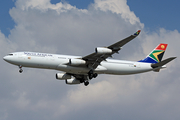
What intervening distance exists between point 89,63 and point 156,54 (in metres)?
16.7

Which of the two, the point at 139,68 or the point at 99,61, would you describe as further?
the point at 139,68

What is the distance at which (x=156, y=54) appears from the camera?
2490 inches

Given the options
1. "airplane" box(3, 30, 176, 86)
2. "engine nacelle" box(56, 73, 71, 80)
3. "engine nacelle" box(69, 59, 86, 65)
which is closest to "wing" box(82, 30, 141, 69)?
"airplane" box(3, 30, 176, 86)

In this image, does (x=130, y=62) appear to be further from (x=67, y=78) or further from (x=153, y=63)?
(x=67, y=78)

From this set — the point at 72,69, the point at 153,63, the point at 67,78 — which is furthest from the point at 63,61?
the point at 153,63

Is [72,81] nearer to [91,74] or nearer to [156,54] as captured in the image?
[91,74]

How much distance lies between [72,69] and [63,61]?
7.15ft

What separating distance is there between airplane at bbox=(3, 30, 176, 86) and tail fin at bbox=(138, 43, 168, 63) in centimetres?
91

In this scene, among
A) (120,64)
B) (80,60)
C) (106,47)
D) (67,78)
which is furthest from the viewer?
(67,78)

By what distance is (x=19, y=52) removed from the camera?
52.0 metres

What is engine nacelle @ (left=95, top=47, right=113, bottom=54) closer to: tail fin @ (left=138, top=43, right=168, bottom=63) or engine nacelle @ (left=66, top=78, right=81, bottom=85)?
tail fin @ (left=138, top=43, right=168, bottom=63)

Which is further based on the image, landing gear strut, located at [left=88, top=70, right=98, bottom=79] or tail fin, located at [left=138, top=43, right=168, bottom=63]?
tail fin, located at [left=138, top=43, right=168, bottom=63]

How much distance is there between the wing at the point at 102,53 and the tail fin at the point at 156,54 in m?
12.4

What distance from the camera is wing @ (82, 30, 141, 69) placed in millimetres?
47272
